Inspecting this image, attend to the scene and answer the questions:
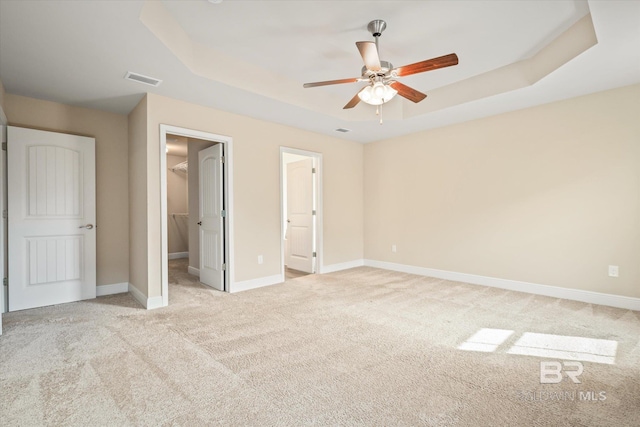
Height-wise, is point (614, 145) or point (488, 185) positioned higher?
point (614, 145)

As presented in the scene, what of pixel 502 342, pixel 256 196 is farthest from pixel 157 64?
pixel 502 342

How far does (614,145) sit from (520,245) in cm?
157

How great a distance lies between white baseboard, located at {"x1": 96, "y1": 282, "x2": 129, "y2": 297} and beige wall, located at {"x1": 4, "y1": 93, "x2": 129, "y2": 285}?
5 centimetres

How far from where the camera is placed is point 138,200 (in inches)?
155

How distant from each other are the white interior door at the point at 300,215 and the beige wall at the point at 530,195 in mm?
1568

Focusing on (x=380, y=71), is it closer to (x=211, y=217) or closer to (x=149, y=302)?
(x=211, y=217)

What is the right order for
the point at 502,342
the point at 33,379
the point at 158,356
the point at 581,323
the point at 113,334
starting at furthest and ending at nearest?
the point at 581,323 < the point at 113,334 < the point at 502,342 < the point at 158,356 < the point at 33,379

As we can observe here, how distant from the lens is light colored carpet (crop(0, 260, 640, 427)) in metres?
1.75

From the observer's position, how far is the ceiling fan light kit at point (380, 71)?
2.40 metres

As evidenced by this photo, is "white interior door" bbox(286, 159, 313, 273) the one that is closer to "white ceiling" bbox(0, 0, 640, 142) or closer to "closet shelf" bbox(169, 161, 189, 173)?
"white ceiling" bbox(0, 0, 640, 142)

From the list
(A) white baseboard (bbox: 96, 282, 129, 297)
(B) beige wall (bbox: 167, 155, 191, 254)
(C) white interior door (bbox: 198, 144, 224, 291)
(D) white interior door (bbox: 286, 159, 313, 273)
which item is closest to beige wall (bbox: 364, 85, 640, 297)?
(D) white interior door (bbox: 286, 159, 313, 273)

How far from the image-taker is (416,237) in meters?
5.50

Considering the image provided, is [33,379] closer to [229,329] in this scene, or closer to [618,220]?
[229,329]

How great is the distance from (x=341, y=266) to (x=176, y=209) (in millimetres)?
4824
